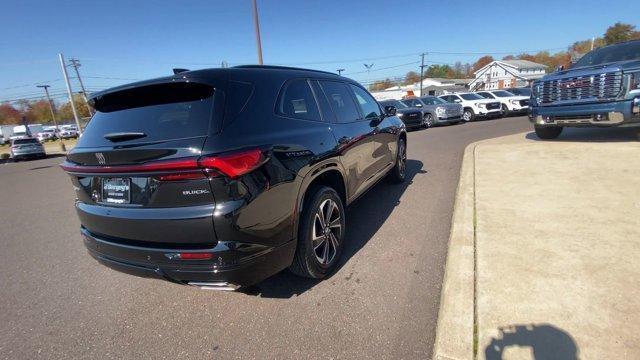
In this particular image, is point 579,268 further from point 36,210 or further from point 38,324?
point 36,210

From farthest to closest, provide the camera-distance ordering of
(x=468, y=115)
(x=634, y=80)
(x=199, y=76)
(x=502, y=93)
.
A: (x=502, y=93) → (x=468, y=115) → (x=634, y=80) → (x=199, y=76)

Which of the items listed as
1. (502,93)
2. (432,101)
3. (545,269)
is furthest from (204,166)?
(502,93)

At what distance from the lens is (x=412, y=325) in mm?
2381

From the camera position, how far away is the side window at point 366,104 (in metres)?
4.49

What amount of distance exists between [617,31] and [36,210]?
312ft

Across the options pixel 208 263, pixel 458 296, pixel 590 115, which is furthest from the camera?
pixel 590 115

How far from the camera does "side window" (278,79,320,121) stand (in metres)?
2.75

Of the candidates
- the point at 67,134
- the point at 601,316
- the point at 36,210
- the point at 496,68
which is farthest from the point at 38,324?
the point at 496,68

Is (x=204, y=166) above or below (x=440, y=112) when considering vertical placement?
above

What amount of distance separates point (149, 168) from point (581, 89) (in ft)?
28.1

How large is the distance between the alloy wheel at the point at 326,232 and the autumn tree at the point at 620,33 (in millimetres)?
87558

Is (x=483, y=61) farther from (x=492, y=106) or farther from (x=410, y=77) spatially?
(x=492, y=106)

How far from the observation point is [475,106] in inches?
733

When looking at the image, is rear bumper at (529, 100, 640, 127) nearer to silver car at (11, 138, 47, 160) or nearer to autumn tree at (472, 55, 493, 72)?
silver car at (11, 138, 47, 160)
